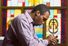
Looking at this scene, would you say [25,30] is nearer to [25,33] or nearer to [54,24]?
[25,33]

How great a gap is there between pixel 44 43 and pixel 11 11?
84.5 inches

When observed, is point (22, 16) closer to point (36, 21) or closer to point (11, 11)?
point (36, 21)

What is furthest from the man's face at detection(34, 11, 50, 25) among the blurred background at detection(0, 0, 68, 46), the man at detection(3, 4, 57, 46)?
the blurred background at detection(0, 0, 68, 46)

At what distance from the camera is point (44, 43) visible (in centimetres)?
217

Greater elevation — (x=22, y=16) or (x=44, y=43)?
(x=22, y=16)

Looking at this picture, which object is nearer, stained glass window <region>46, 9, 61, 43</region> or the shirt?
the shirt

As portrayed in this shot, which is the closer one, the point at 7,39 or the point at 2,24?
the point at 7,39

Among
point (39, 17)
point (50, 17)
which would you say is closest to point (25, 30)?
point (39, 17)

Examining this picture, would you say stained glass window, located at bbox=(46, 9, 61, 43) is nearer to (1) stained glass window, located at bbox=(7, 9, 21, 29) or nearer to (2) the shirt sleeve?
(1) stained glass window, located at bbox=(7, 9, 21, 29)

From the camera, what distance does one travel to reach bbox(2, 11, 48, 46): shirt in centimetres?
210

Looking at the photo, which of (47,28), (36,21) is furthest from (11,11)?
(36,21)

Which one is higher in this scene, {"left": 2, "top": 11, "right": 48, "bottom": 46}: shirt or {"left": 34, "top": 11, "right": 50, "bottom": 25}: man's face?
{"left": 34, "top": 11, "right": 50, "bottom": 25}: man's face

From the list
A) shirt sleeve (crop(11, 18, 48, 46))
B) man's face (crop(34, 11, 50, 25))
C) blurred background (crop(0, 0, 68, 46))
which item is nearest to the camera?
shirt sleeve (crop(11, 18, 48, 46))

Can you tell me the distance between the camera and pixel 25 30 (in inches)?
83.2
